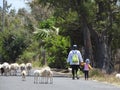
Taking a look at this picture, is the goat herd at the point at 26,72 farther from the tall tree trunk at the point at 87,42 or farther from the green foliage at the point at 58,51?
the green foliage at the point at 58,51

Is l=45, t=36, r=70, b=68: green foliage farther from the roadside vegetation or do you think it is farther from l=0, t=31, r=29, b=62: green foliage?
l=0, t=31, r=29, b=62: green foliage

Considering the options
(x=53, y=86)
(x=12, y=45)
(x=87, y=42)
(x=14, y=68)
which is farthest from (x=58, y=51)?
(x=53, y=86)

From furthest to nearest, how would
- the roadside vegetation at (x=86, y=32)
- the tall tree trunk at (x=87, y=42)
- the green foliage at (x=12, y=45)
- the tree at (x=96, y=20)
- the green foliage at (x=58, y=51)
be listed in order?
the green foliage at (x=12, y=45)
the green foliage at (x=58, y=51)
the tall tree trunk at (x=87, y=42)
the roadside vegetation at (x=86, y=32)
the tree at (x=96, y=20)

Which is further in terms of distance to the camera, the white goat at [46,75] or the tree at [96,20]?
the tree at [96,20]

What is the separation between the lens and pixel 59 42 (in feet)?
138

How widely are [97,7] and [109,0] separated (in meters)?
1.50

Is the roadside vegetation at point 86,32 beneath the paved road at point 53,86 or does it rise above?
above

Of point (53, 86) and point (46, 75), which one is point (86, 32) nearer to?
point (46, 75)

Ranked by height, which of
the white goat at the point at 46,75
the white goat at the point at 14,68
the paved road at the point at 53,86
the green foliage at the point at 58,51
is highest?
the green foliage at the point at 58,51

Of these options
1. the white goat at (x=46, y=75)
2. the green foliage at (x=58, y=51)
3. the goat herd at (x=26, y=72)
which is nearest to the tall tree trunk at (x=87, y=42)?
the goat herd at (x=26, y=72)

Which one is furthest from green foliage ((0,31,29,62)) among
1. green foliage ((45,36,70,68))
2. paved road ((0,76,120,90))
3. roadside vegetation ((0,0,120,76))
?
paved road ((0,76,120,90))

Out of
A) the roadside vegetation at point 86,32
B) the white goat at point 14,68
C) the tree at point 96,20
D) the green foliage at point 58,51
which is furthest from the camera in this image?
the green foliage at point 58,51

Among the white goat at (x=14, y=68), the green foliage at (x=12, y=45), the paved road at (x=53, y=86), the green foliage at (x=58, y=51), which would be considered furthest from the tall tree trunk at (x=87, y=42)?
the green foliage at (x=12, y=45)

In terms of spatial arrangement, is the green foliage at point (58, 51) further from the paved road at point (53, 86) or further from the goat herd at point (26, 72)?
the paved road at point (53, 86)
